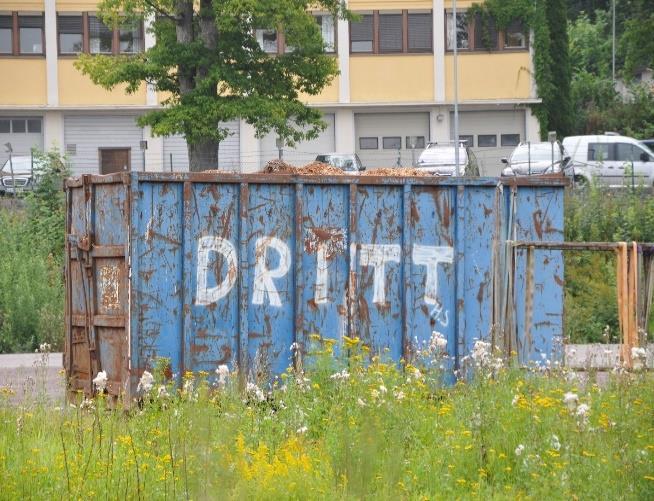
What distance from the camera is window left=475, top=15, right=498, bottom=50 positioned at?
52.7 metres

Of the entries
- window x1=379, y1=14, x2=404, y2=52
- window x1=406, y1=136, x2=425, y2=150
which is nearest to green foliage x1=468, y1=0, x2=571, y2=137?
window x1=379, y1=14, x2=404, y2=52

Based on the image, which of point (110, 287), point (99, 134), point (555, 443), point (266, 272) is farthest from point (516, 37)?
point (555, 443)

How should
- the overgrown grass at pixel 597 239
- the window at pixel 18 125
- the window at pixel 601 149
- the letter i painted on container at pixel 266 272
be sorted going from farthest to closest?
the window at pixel 18 125 < the window at pixel 601 149 < the overgrown grass at pixel 597 239 < the letter i painted on container at pixel 266 272

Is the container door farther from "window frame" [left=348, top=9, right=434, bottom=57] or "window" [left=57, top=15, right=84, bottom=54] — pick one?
"window frame" [left=348, top=9, right=434, bottom=57]

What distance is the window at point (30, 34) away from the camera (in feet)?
171

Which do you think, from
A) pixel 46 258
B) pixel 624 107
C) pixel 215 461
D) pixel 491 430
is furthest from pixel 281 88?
pixel 624 107

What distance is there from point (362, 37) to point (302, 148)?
528cm

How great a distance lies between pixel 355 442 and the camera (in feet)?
25.7

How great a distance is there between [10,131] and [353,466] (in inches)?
1858

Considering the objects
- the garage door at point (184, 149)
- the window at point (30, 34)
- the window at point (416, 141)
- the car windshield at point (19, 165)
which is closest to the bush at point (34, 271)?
the car windshield at point (19, 165)

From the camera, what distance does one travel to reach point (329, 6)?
29.8 m

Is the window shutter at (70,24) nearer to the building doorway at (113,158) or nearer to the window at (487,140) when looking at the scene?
the building doorway at (113,158)

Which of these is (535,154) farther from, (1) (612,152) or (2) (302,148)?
(2) (302,148)

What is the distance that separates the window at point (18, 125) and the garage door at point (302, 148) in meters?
9.57
